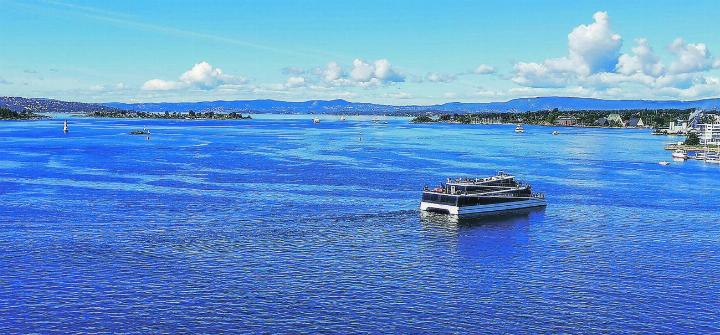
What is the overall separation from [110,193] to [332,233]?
34944 millimetres

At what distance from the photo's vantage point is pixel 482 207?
73125 millimetres

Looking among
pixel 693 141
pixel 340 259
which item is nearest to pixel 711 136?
pixel 693 141

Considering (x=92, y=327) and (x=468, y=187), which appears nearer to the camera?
(x=92, y=327)

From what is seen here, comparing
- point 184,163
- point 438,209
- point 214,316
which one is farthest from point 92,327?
point 184,163

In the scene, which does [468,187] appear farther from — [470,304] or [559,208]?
[470,304]

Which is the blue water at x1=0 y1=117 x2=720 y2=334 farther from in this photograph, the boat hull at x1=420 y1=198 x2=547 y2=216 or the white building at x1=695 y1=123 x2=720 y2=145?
the white building at x1=695 y1=123 x2=720 y2=145

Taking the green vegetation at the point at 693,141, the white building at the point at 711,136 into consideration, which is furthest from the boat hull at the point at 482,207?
the green vegetation at the point at 693,141

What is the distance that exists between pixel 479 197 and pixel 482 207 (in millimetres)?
1088

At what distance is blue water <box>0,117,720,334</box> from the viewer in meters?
38.4

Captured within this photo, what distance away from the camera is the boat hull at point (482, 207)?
233ft

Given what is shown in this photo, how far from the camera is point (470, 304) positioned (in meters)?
41.0

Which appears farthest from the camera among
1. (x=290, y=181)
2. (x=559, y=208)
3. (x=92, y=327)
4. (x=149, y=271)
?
(x=290, y=181)

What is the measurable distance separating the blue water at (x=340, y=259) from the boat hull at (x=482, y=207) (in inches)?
67.3

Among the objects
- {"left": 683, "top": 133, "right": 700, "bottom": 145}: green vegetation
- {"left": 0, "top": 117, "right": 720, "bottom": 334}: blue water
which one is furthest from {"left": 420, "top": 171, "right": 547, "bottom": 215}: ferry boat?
{"left": 683, "top": 133, "right": 700, "bottom": 145}: green vegetation
